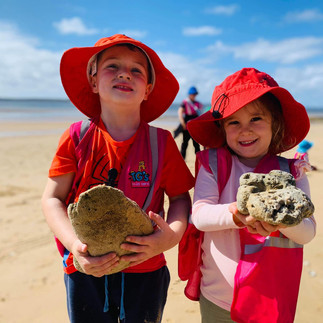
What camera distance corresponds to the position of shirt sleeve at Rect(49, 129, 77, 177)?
5.90ft

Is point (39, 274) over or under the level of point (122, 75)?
under

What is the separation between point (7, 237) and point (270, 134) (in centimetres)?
409

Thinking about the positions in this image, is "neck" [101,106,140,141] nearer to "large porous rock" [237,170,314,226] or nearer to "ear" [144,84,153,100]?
"ear" [144,84,153,100]

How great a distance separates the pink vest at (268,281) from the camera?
1.64 meters

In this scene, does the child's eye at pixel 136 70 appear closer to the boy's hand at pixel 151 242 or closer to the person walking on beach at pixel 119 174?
the person walking on beach at pixel 119 174

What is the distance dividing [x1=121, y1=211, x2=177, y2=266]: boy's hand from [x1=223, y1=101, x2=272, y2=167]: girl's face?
694 mm

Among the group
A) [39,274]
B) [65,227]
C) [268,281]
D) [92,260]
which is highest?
[65,227]

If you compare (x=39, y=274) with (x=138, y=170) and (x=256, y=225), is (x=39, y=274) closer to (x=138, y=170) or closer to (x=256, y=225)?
(x=138, y=170)

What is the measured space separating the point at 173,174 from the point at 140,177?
229 millimetres

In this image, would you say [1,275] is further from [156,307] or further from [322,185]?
[322,185]

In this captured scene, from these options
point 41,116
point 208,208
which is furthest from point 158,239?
point 41,116

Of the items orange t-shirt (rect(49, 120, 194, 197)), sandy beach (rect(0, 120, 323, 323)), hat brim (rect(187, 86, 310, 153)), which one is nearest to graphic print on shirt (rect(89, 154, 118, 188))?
orange t-shirt (rect(49, 120, 194, 197))

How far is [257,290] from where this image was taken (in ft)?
5.42

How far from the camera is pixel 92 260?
4.95 feet
